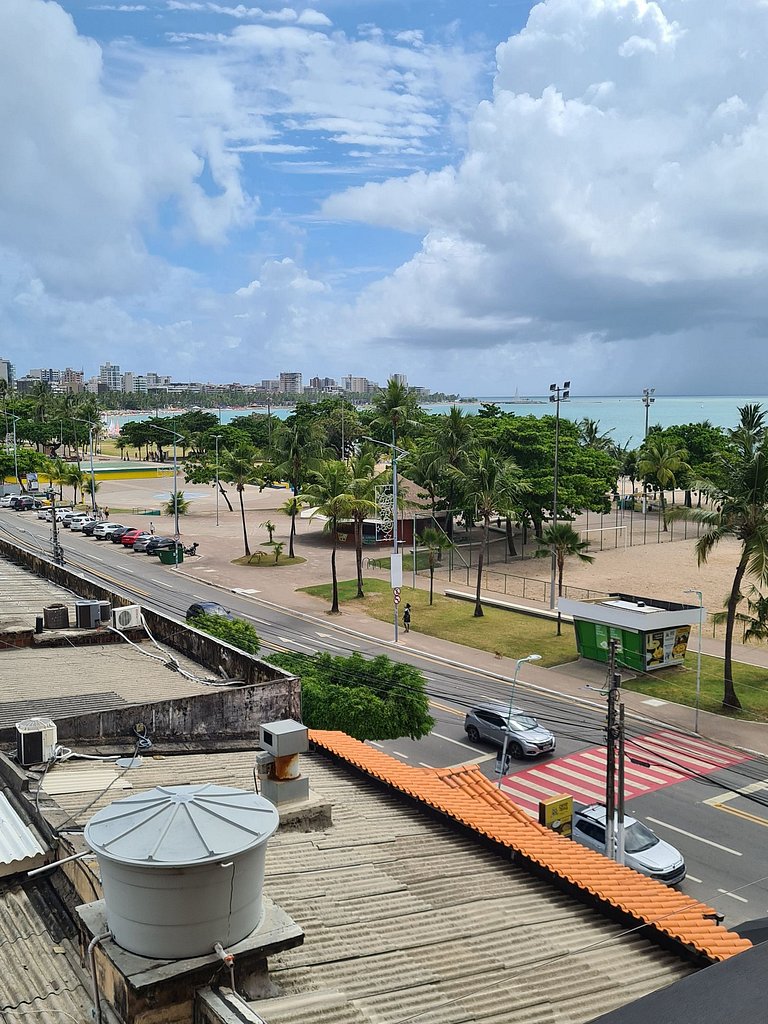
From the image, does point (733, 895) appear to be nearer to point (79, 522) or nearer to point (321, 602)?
point (321, 602)

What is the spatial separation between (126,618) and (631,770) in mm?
15676

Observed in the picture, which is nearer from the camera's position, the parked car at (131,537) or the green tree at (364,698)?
the green tree at (364,698)

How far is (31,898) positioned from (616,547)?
6267 cm

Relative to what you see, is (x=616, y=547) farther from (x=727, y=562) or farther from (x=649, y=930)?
(x=649, y=930)

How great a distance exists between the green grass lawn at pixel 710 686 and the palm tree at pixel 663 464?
50197 millimetres

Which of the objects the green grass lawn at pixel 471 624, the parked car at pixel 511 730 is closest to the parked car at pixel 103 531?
the green grass lawn at pixel 471 624

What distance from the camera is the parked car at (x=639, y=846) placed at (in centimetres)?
1961

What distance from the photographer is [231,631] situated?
2858 cm

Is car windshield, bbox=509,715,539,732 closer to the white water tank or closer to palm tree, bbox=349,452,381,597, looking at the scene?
palm tree, bbox=349,452,381,597

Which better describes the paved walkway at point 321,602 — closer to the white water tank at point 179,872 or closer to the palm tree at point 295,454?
the palm tree at point 295,454

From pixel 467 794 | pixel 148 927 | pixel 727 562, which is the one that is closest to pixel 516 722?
pixel 467 794

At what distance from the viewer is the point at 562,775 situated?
2634 cm

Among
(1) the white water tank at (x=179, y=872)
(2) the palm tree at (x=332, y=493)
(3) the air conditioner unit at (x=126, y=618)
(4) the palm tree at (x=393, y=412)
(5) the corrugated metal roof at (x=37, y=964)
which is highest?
(4) the palm tree at (x=393, y=412)

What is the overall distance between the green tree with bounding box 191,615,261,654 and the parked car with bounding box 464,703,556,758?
25.0 ft
